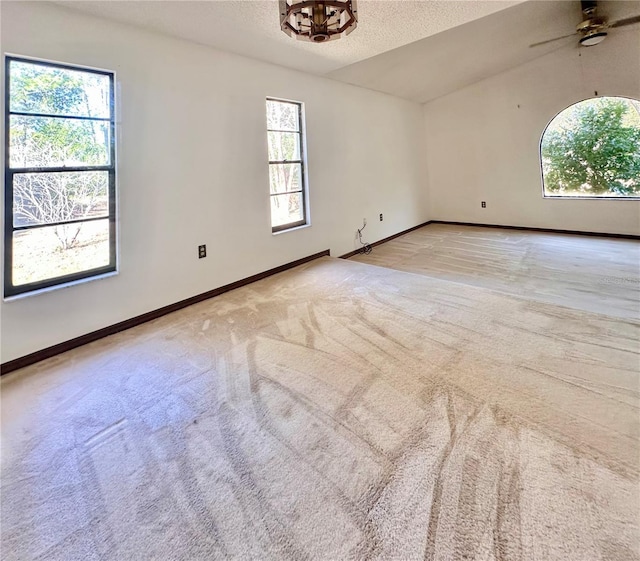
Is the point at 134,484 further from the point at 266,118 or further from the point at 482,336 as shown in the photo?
the point at 266,118

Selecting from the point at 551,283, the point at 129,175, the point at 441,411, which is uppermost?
the point at 129,175

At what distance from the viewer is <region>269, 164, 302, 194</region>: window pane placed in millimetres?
3852

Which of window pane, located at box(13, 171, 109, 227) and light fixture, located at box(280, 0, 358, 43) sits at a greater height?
light fixture, located at box(280, 0, 358, 43)

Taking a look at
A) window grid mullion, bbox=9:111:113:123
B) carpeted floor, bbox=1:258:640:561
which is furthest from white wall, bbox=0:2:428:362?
carpeted floor, bbox=1:258:640:561

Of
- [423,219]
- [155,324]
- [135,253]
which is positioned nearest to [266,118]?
[135,253]

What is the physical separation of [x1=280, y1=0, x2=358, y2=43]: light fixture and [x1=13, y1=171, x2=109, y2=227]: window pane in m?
1.77

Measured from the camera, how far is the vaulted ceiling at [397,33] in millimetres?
2496

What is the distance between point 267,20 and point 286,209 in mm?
1838

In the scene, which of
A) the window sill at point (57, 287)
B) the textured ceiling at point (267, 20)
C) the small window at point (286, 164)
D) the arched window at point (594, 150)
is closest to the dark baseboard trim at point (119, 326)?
the window sill at point (57, 287)

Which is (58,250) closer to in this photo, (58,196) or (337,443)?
(58,196)

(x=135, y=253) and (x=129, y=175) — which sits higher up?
(x=129, y=175)

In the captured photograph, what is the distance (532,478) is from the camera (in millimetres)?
1246

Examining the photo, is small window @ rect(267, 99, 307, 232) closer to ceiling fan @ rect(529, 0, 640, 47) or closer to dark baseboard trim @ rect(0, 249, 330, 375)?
dark baseboard trim @ rect(0, 249, 330, 375)

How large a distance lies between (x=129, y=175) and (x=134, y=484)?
7.34 feet
